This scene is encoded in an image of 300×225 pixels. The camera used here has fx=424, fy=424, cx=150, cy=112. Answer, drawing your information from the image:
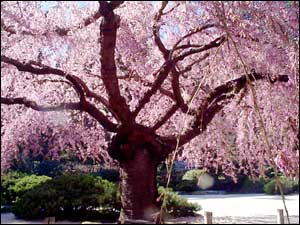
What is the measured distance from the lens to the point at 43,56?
5391 mm

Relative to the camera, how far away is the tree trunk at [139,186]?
441cm

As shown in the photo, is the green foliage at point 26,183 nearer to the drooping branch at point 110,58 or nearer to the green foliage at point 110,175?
the green foliage at point 110,175

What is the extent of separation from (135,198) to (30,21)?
2266 millimetres

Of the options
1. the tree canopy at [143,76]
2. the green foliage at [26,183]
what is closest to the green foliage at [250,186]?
the green foliage at [26,183]

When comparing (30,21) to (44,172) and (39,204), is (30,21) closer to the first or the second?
(39,204)

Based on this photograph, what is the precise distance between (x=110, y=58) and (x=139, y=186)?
144 cm

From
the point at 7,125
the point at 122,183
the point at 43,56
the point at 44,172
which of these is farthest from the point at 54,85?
the point at 44,172

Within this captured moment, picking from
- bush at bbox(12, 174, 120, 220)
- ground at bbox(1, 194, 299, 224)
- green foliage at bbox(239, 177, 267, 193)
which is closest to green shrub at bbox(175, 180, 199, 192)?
ground at bbox(1, 194, 299, 224)

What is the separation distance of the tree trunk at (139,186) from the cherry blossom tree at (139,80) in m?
0.01

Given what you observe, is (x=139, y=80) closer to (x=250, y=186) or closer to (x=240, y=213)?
(x=240, y=213)

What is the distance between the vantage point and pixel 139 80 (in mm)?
5480

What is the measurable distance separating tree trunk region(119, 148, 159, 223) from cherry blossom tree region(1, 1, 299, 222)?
11 mm

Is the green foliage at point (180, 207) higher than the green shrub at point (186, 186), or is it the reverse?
the green shrub at point (186, 186)

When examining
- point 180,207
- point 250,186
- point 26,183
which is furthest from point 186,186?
point 26,183
